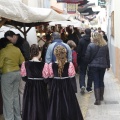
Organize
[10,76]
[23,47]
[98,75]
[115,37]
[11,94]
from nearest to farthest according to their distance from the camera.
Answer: [10,76], [11,94], [23,47], [98,75], [115,37]

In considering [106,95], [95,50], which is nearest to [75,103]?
[95,50]

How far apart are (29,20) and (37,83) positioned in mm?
1426

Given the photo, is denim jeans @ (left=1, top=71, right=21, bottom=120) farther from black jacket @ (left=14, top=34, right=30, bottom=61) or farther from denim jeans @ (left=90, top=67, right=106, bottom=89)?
denim jeans @ (left=90, top=67, right=106, bottom=89)

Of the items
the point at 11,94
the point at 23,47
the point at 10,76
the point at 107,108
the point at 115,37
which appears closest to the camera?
the point at 10,76

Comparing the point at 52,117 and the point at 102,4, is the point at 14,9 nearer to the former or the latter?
the point at 52,117

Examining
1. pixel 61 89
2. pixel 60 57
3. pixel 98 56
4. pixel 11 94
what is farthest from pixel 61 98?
pixel 98 56

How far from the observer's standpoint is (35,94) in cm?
670

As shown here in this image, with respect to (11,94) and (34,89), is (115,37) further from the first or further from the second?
(34,89)

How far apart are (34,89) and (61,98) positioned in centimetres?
55

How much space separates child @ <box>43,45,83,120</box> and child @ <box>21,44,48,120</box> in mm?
224

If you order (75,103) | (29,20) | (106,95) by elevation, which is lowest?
(106,95)

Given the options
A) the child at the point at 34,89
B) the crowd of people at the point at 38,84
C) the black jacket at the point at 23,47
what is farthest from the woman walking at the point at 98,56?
the child at the point at 34,89

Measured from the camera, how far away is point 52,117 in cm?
659

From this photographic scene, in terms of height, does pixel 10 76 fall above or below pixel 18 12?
below
